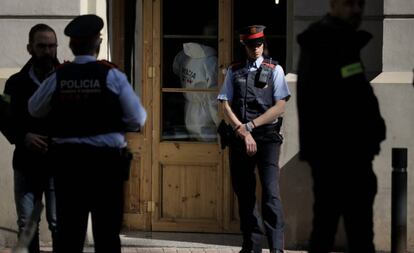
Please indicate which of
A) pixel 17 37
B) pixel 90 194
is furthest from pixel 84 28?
pixel 17 37

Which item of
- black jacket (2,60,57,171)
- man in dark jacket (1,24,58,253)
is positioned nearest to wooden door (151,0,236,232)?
man in dark jacket (1,24,58,253)

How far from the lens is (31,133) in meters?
6.10

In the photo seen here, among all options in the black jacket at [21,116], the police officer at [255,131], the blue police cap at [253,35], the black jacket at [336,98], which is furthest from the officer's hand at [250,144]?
the black jacket at [336,98]

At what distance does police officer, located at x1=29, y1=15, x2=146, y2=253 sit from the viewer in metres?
5.15

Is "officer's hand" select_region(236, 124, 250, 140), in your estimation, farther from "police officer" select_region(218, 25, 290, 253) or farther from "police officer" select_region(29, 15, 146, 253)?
"police officer" select_region(29, 15, 146, 253)

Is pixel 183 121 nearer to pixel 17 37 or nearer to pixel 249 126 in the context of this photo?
pixel 249 126

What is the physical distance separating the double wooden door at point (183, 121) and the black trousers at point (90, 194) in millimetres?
2918

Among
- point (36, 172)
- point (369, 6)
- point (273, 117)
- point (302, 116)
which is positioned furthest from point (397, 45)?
point (36, 172)

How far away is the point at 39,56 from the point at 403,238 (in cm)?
278

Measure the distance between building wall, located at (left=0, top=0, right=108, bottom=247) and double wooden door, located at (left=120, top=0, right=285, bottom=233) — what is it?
2.36ft

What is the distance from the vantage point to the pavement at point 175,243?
7.76 metres

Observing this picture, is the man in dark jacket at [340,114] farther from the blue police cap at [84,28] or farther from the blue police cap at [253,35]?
the blue police cap at [253,35]

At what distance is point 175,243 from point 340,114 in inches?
128

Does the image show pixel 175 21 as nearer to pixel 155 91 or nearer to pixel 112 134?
pixel 155 91
